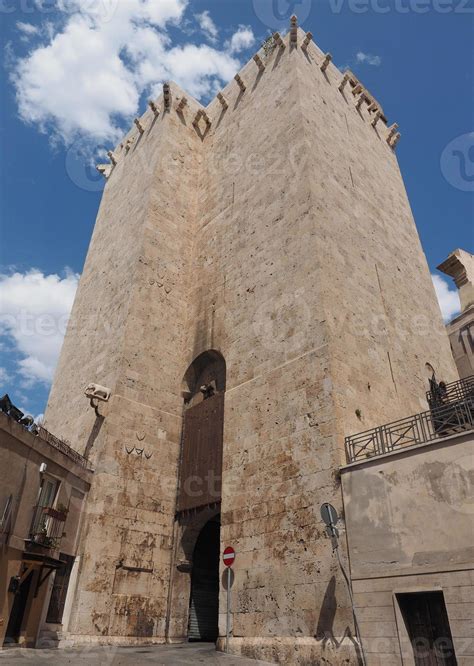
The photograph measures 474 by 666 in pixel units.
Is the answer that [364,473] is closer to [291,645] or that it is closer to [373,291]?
[291,645]

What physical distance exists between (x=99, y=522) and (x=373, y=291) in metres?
9.88

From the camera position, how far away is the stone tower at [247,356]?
35.3ft

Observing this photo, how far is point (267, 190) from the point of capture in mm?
16375

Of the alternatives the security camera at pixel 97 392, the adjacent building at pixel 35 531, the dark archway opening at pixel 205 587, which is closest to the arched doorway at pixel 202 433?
the dark archway opening at pixel 205 587

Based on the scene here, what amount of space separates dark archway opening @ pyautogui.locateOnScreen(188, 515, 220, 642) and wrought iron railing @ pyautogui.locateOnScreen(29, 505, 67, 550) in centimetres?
413

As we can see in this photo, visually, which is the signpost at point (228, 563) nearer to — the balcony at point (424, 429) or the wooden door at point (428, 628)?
the balcony at point (424, 429)

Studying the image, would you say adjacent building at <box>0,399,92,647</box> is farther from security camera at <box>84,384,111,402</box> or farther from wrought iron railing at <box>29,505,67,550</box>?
security camera at <box>84,384,111,402</box>

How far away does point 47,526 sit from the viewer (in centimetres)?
1098

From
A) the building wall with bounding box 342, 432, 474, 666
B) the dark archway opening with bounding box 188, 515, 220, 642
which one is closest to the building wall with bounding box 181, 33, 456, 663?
the building wall with bounding box 342, 432, 474, 666

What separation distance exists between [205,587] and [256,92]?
1810cm

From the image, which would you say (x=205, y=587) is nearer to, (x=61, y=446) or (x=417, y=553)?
(x=61, y=446)

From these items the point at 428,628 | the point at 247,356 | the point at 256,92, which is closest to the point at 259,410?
the point at 247,356

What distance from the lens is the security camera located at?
1375cm

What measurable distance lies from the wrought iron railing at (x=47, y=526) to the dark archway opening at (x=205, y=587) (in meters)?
4.13
